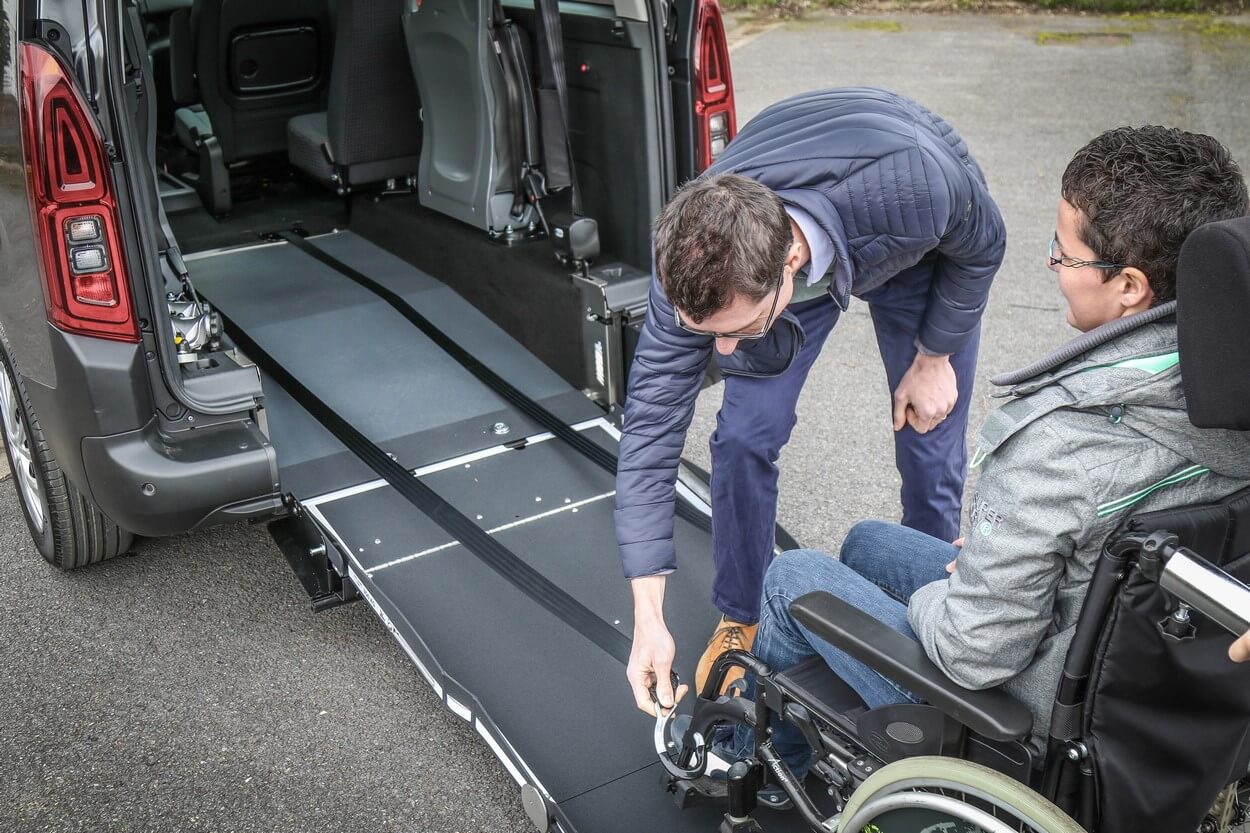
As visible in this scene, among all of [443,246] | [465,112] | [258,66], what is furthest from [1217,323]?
[258,66]

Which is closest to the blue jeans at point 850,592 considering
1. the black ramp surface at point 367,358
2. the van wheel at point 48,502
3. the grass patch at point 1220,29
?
the black ramp surface at point 367,358

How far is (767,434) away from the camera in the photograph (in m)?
2.69

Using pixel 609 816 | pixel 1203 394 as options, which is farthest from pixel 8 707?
pixel 1203 394

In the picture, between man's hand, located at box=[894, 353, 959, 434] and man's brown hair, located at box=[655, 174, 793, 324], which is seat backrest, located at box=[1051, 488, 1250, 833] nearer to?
man's brown hair, located at box=[655, 174, 793, 324]

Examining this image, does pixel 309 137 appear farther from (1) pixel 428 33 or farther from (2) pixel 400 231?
(1) pixel 428 33

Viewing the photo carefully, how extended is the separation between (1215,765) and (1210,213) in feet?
2.77

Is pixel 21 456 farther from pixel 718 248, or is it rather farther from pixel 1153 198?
pixel 1153 198

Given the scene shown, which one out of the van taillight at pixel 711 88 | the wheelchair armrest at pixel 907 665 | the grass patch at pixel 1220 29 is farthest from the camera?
the grass patch at pixel 1220 29

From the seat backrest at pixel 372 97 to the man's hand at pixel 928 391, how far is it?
2.85 meters

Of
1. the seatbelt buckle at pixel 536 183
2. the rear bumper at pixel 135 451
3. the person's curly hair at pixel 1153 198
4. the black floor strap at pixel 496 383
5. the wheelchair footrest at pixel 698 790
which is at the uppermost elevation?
the person's curly hair at pixel 1153 198

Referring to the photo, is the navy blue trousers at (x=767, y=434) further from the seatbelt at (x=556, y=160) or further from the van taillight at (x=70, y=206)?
the van taillight at (x=70, y=206)

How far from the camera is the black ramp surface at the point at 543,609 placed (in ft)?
8.27

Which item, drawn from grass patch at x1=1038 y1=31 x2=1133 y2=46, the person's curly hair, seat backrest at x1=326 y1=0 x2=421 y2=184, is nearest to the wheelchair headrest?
the person's curly hair

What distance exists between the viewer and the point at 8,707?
301 cm
